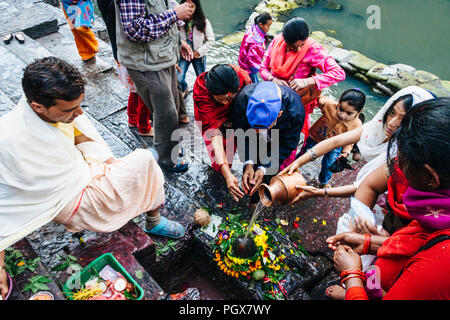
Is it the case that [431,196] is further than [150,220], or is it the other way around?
[150,220]

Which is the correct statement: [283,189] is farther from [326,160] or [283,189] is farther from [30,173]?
[30,173]

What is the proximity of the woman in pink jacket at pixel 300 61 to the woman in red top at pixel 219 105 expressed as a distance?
2.41ft

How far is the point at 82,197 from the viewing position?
208 centimetres

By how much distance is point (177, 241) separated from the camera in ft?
9.02

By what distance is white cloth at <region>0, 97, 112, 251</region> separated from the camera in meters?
1.78

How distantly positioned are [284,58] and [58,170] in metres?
2.76

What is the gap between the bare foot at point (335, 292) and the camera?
8.44 ft

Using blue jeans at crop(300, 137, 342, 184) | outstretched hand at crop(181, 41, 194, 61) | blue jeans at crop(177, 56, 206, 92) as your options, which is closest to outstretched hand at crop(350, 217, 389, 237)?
blue jeans at crop(300, 137, 342, 184)

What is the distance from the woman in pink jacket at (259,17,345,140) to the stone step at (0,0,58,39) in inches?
187

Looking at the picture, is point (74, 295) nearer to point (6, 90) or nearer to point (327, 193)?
point (327, 193)

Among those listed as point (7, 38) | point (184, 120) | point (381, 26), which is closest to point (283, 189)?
point (184, 120)

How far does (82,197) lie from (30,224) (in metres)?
0.35

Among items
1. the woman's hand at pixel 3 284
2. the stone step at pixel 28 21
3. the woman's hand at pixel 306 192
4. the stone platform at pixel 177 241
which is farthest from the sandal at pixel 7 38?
the woman's hand at pixel 306 192
